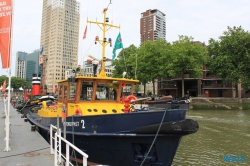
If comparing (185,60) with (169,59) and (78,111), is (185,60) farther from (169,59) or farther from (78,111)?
(78,111)

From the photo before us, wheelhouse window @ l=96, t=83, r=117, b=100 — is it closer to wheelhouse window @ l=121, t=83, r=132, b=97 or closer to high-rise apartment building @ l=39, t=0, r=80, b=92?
wheelhouse window @ l=121, t=83, r=132, b=97

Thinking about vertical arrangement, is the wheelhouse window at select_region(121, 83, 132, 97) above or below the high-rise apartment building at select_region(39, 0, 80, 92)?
below

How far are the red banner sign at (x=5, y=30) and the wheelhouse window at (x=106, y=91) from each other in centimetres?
355

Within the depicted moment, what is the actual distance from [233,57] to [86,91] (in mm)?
42251

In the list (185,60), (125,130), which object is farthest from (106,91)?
(185,60)

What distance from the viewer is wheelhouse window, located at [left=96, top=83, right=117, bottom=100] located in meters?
9.48

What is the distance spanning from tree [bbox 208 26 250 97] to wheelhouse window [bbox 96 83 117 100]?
38.1 meters

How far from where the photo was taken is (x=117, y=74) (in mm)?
56531

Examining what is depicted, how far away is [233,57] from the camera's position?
45344 mm

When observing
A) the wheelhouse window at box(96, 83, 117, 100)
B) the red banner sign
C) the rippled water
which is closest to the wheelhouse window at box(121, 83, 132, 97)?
the wheelhouse window at box(96, 83, 117, 100)

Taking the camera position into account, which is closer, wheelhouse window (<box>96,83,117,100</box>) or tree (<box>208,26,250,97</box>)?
wheelhouse window (<box>96,83,117,100</box>)

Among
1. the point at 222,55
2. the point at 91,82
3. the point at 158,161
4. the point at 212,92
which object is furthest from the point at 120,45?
the point at 212,92

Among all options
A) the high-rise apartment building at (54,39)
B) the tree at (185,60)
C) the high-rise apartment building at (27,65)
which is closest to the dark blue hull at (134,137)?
the tree at (185,60)

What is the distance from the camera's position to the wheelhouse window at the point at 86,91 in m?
9.22
